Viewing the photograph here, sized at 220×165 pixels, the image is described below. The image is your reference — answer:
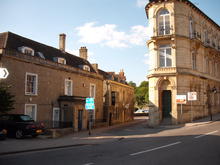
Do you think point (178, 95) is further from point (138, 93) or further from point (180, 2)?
point (138, 93)

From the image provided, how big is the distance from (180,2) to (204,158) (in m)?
24.6

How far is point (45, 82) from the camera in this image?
83.9ft

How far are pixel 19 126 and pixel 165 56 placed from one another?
18952 mm

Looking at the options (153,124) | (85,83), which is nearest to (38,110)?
(85,83)

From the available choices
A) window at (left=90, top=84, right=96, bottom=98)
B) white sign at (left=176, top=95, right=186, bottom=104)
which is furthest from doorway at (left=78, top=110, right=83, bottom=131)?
white sign at (left=176, top=95, right=186, bottom=104)

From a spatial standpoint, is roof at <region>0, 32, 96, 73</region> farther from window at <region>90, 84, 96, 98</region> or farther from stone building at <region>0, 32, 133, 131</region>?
window at <region>90, 84, 96, 98</region>

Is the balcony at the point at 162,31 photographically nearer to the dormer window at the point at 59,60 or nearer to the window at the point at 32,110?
the dormer window at the point at 59,60

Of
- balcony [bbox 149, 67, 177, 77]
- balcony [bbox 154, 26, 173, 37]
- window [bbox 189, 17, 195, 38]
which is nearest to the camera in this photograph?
balcony [bbox 149, 67, 177, 77]

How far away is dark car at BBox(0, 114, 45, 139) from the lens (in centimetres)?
1911

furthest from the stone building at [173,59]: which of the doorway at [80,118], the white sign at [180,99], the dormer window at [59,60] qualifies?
the dormer window at [59,60]

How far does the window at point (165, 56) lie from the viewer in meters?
30.3

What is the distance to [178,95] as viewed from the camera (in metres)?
27.1

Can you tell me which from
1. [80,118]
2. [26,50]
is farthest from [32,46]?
[80,118]

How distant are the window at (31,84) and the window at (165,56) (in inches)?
592
